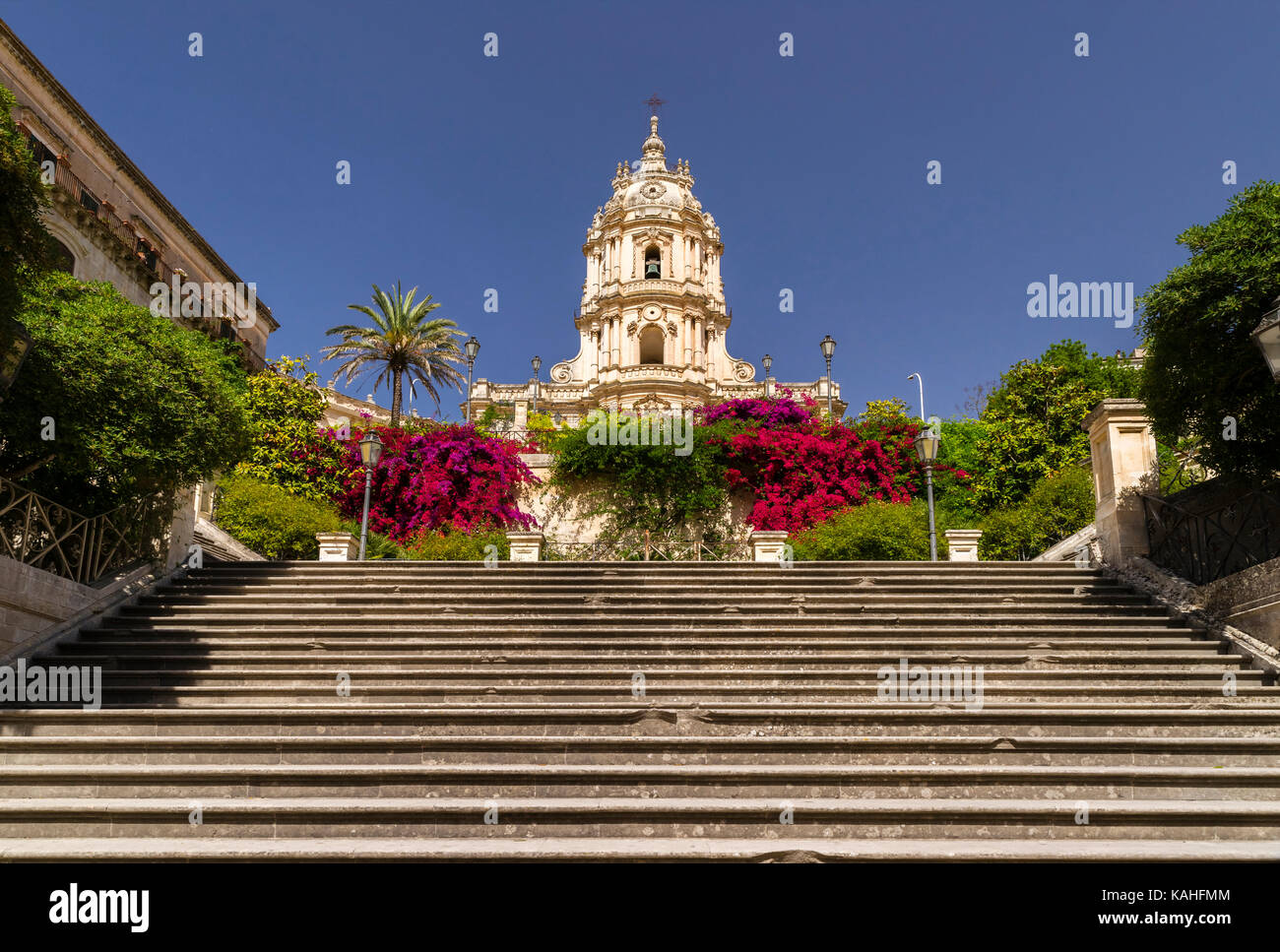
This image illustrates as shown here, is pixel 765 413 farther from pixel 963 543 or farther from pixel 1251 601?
pixel 1251 601

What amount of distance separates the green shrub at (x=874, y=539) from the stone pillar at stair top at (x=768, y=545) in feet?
7.57

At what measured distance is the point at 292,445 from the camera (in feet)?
79.7

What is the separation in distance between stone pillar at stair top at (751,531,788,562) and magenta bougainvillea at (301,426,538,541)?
336 inches

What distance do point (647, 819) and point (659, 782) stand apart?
20.8 inches

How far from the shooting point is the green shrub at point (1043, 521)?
18.2m

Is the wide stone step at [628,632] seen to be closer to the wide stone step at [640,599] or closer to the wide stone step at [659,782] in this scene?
the wide stone step at [640,599]

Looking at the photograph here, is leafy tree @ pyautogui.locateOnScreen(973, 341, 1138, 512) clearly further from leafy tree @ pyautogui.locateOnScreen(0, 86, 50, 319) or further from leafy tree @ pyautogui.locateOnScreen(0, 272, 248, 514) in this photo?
leafy tree @ pyautogui.locateOnScreen(0, 86, 50, 319)

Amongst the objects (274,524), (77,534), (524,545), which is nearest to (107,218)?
(274,524)

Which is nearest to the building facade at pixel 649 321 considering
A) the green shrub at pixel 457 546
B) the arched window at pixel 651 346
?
the arched window at pixel 651 346

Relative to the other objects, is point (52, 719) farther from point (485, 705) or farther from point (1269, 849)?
point (1269, 849)

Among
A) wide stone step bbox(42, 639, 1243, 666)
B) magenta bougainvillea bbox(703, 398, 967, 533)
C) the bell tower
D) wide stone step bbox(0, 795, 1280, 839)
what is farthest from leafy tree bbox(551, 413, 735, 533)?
the bell tower

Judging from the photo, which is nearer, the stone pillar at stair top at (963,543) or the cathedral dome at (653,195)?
the stone pillar at stair top at (963,543)
